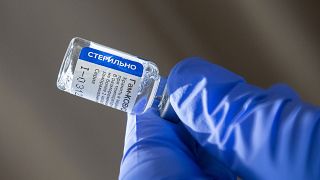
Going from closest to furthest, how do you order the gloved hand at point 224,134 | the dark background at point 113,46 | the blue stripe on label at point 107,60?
the gloved hand at point 224,134 < the blue stripe on label at point 107,60 < the dark background at point 113,46

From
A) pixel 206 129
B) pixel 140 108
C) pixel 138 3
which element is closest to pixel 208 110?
pixel 206 129

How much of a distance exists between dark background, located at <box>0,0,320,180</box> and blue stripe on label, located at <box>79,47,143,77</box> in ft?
0.44

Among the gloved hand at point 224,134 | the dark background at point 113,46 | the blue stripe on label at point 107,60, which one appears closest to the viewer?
the gloved hand at point 224,134

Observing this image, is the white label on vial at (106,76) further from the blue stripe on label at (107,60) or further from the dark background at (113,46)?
the dark background at (113,46)

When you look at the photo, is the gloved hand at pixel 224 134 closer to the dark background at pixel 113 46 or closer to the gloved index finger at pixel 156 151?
the gloved index finger at pixel 156 151

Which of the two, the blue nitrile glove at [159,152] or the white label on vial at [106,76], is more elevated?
the white label on vial at [106,76]

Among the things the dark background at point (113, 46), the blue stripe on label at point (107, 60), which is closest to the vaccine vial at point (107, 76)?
the blue stripe on label at point (107, 60)

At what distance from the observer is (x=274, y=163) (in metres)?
0.38

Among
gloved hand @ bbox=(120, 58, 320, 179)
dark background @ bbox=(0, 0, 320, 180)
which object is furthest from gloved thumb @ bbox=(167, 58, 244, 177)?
Result: dark background @ bbox=(0, 0, 320, 180)

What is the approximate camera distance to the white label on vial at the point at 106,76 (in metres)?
0.49

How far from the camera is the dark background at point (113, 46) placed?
1.95ft

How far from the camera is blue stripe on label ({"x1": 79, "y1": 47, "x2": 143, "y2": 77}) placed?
487mm

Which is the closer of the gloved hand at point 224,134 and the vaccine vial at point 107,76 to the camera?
the gloved hand at point 224,134

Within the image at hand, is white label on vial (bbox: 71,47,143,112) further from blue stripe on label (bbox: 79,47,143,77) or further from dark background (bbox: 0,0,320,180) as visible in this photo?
dark background (bbox: 0,0,320,180)
